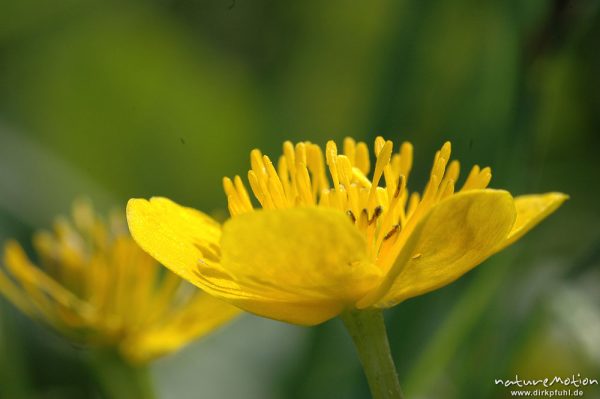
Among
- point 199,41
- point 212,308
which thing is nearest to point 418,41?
point 212,308

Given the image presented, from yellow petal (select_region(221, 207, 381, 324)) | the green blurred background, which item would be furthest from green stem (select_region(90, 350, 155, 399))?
yellow petal (select_region(221, 207, 381, 324))

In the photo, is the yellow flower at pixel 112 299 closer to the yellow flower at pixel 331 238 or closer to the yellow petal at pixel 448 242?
the yellow flower at pixel 331 238

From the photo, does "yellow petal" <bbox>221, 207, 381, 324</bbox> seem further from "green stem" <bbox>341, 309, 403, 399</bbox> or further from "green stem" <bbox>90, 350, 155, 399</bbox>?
"green stem" <bbox>90, 350, 155, 399</bbox>

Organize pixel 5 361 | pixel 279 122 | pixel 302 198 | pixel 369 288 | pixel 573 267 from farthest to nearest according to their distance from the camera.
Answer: pixel 279 122 < pixel 5 361 < pixel 573 267 < pixel 302 198 < pixel 369 288

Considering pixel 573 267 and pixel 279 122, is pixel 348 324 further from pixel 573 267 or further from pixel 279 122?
pixel 279 122

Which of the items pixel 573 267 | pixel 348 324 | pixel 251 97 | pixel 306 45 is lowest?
pixel 348 324

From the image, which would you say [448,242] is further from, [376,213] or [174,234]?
[174,234]
